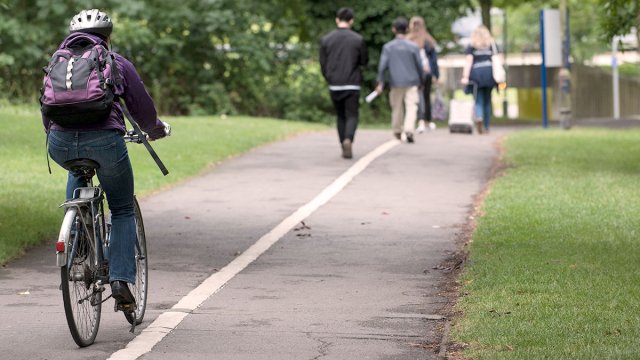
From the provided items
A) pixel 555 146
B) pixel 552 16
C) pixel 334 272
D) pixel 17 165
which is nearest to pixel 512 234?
pixel 334 272

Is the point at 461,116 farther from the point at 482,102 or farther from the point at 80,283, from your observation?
the point at 80,283

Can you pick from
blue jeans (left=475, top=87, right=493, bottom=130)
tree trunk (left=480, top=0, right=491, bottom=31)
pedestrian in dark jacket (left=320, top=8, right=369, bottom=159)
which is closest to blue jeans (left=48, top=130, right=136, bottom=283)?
pedestrian in dark jacket (left=320, top=8, right=369, bottom=159)

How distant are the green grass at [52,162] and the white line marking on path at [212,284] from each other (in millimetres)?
1663

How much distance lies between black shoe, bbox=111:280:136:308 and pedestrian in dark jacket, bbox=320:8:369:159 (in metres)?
11.5

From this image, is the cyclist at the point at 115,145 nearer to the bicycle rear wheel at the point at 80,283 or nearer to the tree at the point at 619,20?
the bicycle rear wheel at the point at 80,283

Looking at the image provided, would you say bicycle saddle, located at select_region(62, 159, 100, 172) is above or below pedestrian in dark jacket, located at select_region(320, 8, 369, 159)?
above

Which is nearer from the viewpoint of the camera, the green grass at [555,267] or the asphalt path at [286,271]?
the green grass at [555,267]

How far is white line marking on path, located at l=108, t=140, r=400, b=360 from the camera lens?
7.97m

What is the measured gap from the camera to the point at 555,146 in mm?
21875

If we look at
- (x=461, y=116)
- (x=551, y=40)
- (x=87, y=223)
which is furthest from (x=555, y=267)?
(x=551, y=40)

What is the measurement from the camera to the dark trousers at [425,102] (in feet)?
82.7

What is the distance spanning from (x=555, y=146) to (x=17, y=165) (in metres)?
8.01

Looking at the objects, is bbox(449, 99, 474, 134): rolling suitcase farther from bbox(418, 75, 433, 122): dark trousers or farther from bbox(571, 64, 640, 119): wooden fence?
bbox(571, 64, 640, 119): wooden fence

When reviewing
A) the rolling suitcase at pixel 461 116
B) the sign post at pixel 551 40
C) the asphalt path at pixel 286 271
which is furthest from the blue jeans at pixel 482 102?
the asphalt path at pixel 286 271
